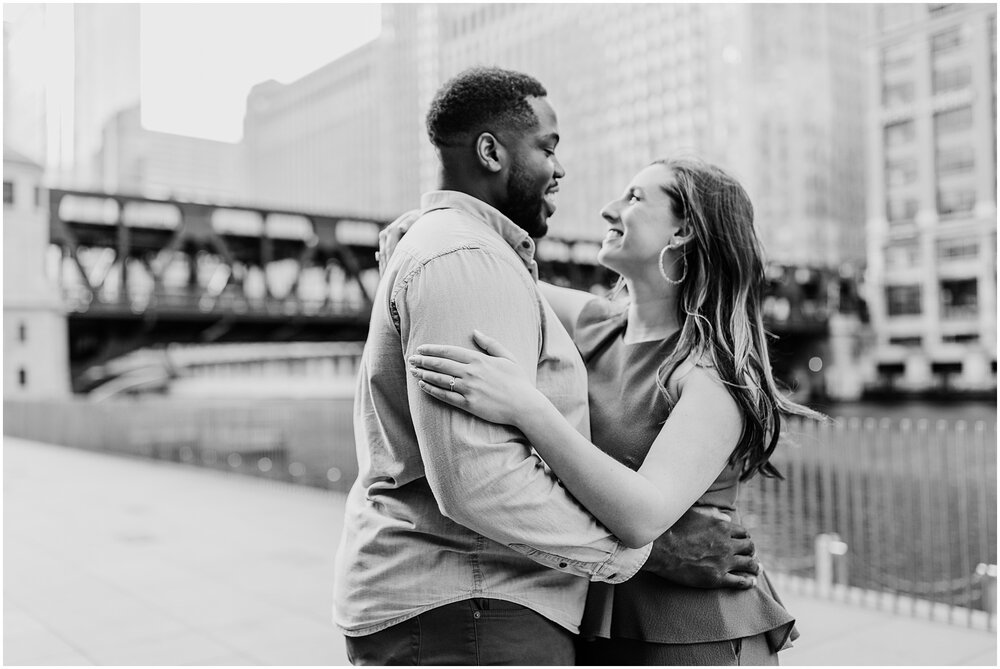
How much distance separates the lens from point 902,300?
244 feet

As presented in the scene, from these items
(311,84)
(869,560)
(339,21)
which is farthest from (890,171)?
(311,84)

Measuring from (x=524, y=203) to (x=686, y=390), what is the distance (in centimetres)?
53

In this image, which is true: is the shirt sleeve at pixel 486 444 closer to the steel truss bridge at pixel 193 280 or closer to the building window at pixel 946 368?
the steel truss bridge at pixel 193 280

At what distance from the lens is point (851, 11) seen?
110375 millimetres

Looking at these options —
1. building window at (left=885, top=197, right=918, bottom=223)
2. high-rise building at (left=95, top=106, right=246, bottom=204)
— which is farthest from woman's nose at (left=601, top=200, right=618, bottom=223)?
high-rise building at (left=95, top=106, right=246, bottom=204)

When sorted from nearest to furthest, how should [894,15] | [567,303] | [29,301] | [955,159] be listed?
[567,303], [29,301], [955,159], [894,15]

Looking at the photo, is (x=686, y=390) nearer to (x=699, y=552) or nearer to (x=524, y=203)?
(x=699, y=552)

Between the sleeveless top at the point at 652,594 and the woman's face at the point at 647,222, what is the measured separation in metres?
0.21

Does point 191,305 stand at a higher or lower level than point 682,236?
higher

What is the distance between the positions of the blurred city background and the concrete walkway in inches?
15.0

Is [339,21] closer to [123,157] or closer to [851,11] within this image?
[851,11]

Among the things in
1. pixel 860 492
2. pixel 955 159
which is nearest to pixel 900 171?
pixel 955 159

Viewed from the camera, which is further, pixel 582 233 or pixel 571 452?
pixel 582 233

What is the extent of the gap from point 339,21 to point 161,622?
3.84m
